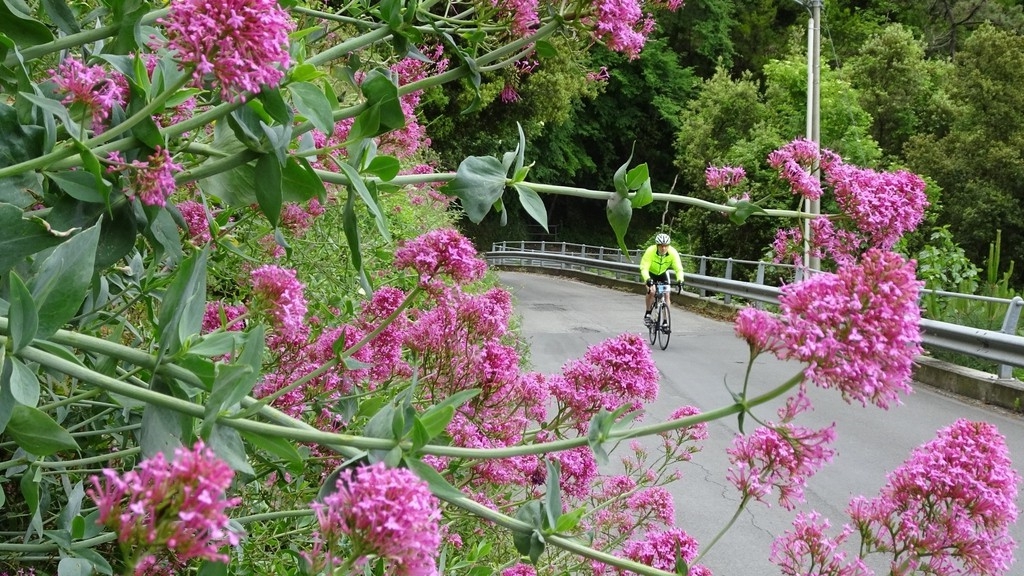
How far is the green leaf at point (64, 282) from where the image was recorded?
3.99 feet

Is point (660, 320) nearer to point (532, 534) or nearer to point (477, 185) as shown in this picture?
point (477, 185)

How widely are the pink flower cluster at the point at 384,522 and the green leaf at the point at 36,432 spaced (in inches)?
18.6

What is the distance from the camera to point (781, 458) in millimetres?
1820

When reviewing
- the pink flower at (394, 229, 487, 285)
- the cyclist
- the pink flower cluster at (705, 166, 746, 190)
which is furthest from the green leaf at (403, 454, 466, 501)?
the cyclist

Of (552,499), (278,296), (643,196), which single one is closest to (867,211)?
(643,196)

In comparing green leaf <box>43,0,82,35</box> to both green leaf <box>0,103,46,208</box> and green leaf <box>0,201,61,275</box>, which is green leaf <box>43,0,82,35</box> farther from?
green leaf <box>0,201,61,275</box>

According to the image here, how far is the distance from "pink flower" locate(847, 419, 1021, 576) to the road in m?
0.48

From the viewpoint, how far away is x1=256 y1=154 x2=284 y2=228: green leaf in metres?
1.56

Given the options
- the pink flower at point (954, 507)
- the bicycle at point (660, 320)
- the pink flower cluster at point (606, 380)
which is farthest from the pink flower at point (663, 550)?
the bicycle at point (660, 320)

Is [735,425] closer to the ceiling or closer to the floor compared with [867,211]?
closer to the floor

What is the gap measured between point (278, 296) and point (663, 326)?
12442 mm

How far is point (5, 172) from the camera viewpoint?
50.8 inches

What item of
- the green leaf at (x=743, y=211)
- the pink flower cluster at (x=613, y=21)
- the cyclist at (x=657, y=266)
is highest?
the pink flower cluster at (x=613, y=21)

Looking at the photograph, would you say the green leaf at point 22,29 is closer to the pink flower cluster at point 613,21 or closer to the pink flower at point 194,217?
the pink flower at point 194,217
